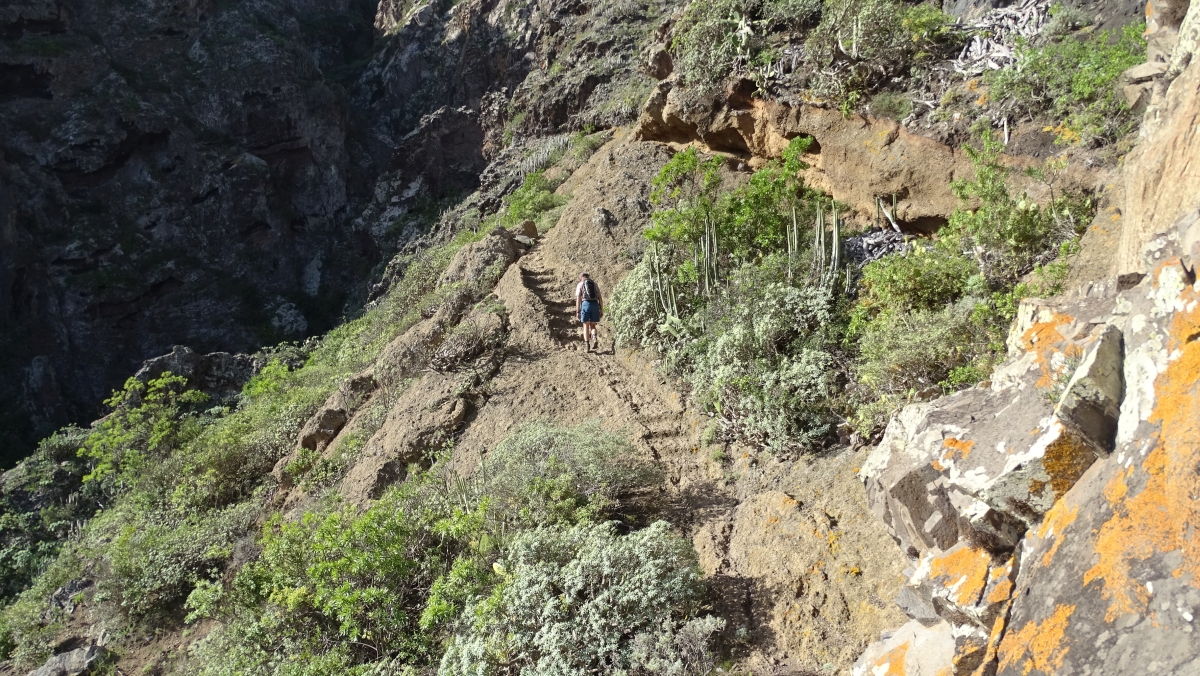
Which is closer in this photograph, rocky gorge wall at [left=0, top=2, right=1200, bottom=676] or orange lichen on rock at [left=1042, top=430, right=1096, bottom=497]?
rocky gorge wall at [left=0, top=2, right=1200, bottom=676]

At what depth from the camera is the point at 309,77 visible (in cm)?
3228

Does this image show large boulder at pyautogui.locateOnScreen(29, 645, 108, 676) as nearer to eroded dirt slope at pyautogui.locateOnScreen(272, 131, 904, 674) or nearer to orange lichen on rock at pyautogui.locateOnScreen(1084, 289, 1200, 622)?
eroded dirt slope at pyautogui.locateOnScreen(272, 131, 904, 674)

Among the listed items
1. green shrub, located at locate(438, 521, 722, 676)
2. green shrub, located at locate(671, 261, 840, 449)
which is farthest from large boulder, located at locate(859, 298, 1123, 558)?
green shrub, located at locate(671, 261, 840, 449)

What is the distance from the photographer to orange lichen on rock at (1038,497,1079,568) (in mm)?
2721

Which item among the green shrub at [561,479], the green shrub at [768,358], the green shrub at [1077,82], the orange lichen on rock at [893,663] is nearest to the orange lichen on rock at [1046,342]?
the orange lichen on rock at [893,663]

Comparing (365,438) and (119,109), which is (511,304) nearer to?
(365,438)

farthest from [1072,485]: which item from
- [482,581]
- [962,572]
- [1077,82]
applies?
[1077,82]

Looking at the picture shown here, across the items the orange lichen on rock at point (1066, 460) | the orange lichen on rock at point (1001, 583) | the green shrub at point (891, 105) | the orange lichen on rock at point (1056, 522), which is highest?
the green shrub at point (891, 105)

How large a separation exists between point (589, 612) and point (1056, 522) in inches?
104

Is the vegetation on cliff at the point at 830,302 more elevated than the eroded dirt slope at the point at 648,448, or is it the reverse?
the vegetation on cliff at the point at 830,302

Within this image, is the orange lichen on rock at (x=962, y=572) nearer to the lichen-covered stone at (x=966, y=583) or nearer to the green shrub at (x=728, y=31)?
the lichen-covered stone at (x=966, y=583)

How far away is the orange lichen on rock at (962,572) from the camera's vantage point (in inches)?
119

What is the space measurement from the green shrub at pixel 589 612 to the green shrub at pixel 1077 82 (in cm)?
545

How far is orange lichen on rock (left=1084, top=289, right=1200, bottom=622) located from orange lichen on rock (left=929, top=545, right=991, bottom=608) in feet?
2.00
